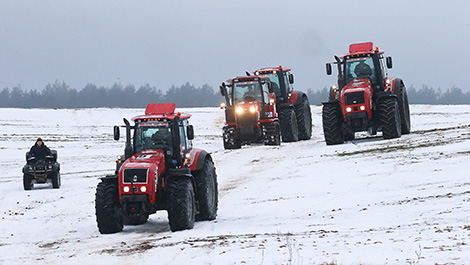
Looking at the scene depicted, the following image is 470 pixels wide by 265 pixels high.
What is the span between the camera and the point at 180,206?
457 inches

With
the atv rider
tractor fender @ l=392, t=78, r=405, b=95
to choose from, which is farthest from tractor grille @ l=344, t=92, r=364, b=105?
the atv rider

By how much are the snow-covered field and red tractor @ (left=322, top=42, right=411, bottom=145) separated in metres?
0.75

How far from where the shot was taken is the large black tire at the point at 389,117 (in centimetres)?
2364

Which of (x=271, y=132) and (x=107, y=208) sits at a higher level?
(x=271, y=132)

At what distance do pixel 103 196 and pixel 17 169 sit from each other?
17438 millimetres

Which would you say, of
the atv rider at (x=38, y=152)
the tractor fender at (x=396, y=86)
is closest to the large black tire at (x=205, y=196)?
the atv rider at (x=38, y=152)

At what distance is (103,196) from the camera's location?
1187 centimetres

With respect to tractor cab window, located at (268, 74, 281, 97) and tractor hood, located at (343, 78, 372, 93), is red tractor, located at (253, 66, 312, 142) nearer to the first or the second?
tractor cab window, located at (268, 74, 281, 97)

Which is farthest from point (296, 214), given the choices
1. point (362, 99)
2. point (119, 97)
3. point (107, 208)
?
point (119, 97)

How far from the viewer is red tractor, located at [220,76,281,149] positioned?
1057 inches

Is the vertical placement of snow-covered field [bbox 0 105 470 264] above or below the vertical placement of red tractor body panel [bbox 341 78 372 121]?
below

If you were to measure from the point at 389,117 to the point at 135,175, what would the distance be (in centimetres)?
1404

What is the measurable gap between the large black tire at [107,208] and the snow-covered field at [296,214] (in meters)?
0.19

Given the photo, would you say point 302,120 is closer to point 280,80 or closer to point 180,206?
point 280,80
